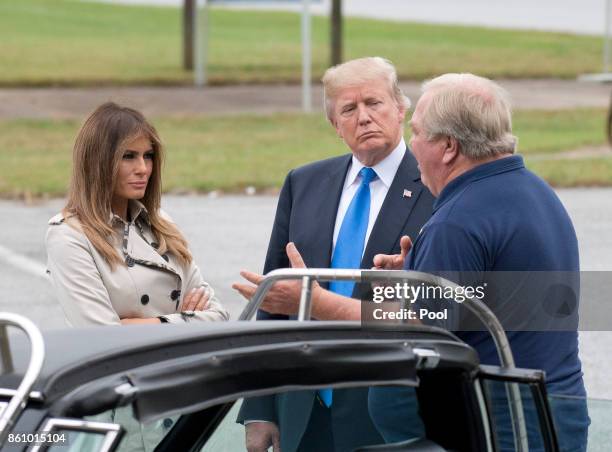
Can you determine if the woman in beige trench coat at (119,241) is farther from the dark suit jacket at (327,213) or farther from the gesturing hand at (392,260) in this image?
the gesturing hand at (392,260)

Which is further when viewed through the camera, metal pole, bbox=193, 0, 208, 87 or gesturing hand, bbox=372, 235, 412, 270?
metal pole, bbox=193, 0, 208, 87

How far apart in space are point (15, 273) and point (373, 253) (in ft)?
23.3

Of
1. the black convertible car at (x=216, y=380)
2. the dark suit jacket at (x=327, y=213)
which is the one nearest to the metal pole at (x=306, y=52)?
the dark suit jacket at (x=327, y=213)

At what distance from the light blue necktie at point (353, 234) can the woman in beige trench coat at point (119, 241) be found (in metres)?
0.49

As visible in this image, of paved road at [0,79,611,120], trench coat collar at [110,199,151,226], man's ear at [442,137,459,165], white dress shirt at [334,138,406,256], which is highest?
man's ear at [442,137,459,165]

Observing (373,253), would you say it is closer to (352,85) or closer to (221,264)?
(352,85)

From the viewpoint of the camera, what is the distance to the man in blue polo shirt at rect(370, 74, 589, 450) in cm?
385

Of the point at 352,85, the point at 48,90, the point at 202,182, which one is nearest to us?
the point at 352,85

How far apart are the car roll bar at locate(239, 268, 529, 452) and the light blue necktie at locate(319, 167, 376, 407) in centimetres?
139

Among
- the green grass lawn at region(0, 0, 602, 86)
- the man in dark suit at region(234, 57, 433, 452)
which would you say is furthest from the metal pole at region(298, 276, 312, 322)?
the green grass lawn at region(0, 0, 602, 86)

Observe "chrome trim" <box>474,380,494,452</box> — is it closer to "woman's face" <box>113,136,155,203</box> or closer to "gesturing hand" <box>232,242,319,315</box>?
"gesturing hand" <box>232,242,319,315</box>

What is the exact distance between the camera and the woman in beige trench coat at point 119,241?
478cm

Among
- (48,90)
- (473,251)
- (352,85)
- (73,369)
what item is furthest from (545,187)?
(48,90)

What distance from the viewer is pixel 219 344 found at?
2975mm
